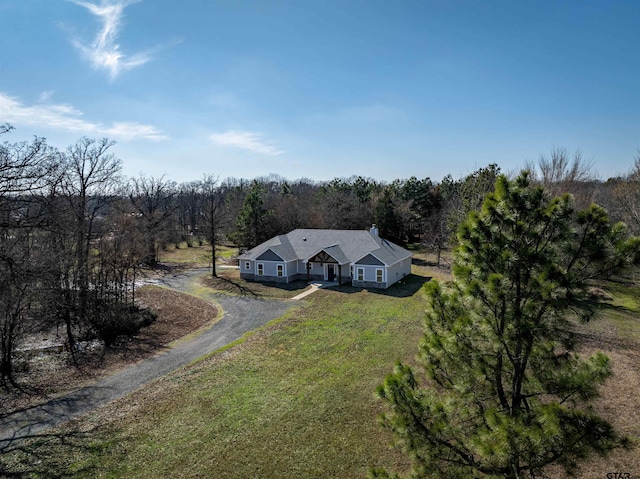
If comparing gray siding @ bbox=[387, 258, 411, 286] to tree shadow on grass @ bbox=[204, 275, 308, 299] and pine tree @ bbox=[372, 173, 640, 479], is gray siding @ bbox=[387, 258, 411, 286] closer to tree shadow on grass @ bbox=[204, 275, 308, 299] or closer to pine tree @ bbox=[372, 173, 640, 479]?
tree shadow on grass @ bbox=[204, 275, 308, 299]

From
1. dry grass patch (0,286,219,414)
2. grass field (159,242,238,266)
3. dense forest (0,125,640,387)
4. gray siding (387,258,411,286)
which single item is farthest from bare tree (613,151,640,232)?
grass field (159,242,238,266)

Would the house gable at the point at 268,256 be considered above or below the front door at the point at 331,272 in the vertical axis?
above

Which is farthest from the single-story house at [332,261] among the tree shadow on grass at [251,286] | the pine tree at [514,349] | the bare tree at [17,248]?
the pine tree at [514,349]

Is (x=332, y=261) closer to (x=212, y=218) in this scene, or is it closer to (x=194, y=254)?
(x=212, y=218)

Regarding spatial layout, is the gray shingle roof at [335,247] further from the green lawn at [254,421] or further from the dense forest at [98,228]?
the green lawn at [254,421]

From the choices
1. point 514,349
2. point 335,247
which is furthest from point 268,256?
point 514,349
